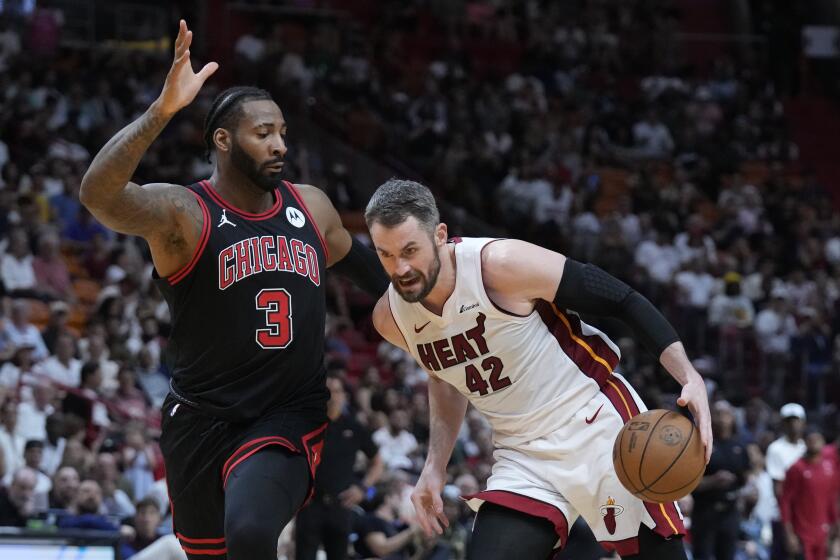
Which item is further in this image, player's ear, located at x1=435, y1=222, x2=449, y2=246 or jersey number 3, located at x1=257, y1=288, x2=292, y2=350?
jersey number 3, located at x1=257, y1=288, x2=292, y2=350

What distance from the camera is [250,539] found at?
4.52 m

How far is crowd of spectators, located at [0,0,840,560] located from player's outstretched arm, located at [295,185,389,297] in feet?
12.5

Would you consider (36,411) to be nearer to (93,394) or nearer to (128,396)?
(93,394)

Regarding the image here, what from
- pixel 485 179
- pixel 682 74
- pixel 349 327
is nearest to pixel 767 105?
pixel 682 74

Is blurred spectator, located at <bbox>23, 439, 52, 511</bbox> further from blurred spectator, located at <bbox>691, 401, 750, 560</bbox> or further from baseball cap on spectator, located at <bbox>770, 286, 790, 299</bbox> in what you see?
baseball cap on spectator, located at <bbox>770, 286, 790, 299</bbox>

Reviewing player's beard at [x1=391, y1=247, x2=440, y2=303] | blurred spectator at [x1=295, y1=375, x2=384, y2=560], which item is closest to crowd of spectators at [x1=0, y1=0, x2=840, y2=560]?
blurred spectator at [x1=295, y1=375, x2=384, y2=560]

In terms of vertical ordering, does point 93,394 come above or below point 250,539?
below

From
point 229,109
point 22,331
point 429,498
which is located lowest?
point 22,331

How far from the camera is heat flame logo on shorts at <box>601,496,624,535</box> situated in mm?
4691

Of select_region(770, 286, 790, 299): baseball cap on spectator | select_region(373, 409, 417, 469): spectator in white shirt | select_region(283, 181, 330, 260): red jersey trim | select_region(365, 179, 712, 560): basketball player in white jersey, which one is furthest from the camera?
select_region(770, 286, 790, 299): baseball cap on spectator

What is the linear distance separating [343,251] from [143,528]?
178 inches

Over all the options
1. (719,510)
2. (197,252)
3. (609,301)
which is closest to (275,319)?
(197,252)

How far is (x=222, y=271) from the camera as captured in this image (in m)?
4.89

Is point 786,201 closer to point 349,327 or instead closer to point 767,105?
point 767,105
